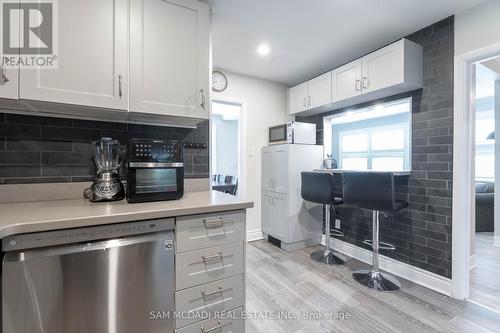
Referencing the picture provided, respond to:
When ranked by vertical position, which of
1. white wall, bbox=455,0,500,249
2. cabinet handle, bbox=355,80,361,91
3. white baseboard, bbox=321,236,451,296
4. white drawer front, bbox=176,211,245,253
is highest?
white wall, bbox=455,0,500,249

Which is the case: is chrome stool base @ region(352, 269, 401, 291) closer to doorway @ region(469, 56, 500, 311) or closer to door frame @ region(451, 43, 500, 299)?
door frame @ region(451, 43, 500, 299)

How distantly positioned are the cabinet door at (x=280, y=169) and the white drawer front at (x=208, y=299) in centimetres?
190

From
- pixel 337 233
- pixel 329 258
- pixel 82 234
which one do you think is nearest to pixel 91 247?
pixel 82 234

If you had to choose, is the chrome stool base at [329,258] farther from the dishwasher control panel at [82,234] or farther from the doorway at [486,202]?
the dishwasher control panel at [82,234]

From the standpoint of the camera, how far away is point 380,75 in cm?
230

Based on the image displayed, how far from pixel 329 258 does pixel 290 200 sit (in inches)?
32.7

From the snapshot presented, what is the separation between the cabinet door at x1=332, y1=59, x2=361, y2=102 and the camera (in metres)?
2.52

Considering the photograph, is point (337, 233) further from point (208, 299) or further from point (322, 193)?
point (208, 299)

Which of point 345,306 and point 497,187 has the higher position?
point 497,187

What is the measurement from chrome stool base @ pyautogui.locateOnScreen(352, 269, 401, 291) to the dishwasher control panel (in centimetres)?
203

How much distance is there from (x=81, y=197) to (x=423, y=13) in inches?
120

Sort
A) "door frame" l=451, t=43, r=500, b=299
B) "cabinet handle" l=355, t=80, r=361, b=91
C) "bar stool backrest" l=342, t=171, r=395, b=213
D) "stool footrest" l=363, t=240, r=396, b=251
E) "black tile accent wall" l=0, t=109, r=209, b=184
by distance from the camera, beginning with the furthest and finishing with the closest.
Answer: "cabinet handle" l=355, t=80, r=361, b=91, "stool footrest" l=363, t=240, r=396, b=251, "bar stool backrest" l=342, t=171, r=395, b=213, "door frame" l=451, t=43, r=500, b=299, "black tile accent wall" l=0, t=109, r=209, b=184

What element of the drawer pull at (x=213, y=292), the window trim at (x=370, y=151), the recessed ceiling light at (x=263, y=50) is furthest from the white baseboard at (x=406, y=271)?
the recessed ceiling light at (x=263, y=50)

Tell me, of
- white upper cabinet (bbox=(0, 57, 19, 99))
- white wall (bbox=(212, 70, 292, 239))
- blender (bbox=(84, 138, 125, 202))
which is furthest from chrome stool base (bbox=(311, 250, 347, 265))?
white upper cabinet (bbox=(0, 57, 19, 99))
